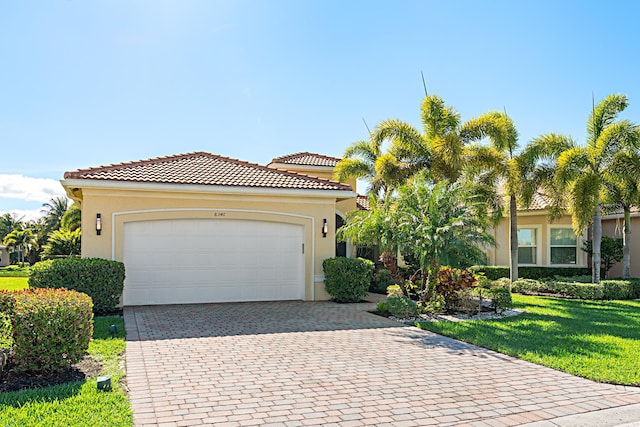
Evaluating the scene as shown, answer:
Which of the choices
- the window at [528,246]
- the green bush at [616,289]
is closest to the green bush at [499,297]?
the green bush at [616,289]

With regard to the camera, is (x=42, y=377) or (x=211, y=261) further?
(x=211, y=261)

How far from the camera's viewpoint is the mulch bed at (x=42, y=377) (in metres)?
6.47

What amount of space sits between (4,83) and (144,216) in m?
5.11

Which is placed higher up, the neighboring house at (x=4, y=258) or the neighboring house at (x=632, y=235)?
the neighboring house at (x=632, y=235)

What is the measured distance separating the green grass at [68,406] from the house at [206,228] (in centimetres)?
742

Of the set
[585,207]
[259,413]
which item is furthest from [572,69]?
[259,413]

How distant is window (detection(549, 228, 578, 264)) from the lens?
861 inches

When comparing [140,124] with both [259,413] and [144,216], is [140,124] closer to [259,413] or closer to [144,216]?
[144,216]

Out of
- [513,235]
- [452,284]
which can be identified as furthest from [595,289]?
[452,284]

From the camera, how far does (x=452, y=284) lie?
13367mm

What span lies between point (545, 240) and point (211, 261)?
14.8 m

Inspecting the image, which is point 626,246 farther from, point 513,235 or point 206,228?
point 206,228

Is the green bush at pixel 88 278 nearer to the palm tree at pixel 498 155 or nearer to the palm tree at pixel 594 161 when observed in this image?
the palm tree at pixel 498 155

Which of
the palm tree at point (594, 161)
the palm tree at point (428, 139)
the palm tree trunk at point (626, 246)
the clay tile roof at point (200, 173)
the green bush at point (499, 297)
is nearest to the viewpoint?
the green bush at point (499, 297)
